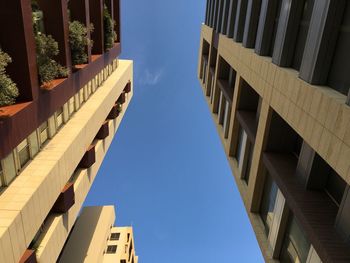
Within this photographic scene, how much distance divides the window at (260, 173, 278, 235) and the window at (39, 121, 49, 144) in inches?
563

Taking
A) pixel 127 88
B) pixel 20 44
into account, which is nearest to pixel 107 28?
pixel 127 88

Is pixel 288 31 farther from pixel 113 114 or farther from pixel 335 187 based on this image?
pixel 113 114

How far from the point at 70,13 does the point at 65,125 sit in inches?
329

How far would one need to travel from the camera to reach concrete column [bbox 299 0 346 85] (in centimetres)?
1038

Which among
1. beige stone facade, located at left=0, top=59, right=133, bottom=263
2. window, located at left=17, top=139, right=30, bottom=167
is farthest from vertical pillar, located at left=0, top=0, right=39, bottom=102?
beige stone facade, located at left=0, top=59, right=133, bottom=263

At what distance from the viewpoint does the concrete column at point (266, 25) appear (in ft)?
54.9

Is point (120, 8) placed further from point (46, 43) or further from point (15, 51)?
point (15, 51)

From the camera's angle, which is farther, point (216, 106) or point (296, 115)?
point (216, 106)

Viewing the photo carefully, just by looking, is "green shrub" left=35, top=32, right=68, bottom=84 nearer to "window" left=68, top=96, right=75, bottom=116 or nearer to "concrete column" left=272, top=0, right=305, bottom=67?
"window" left=68, top=96, right=75, bottom=116

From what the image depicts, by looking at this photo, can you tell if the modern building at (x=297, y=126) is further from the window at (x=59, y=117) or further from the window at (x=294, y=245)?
the window at (x=59, y=117)

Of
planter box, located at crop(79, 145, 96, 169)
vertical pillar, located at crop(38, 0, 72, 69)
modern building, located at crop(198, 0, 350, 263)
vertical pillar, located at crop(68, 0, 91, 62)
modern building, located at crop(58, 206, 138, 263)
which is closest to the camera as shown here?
modern building, located at crop(198, 0, 350, 263)

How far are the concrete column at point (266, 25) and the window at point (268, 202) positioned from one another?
7.77 m

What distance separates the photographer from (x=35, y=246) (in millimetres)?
16797

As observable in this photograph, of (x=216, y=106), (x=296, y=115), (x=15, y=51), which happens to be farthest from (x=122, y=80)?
(x=296, y=115)
